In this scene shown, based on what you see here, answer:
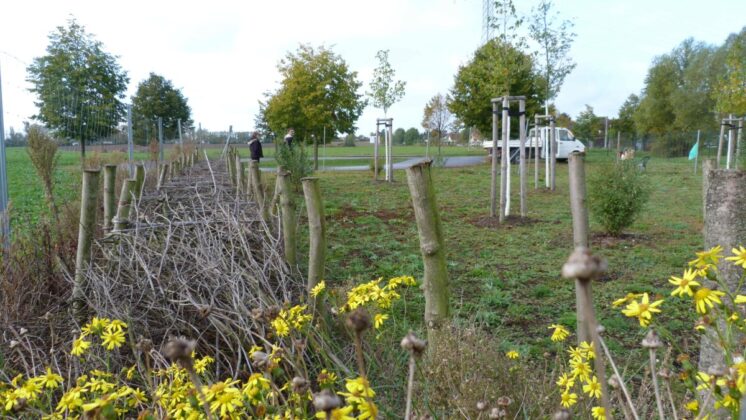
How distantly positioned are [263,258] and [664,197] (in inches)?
425

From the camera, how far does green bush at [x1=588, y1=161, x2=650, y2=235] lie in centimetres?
715

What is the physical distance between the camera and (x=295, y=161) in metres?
13.1

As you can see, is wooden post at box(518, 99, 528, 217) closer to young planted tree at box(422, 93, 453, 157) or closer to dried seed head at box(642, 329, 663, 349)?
dried seed head at box(642, 329, 663, 349)

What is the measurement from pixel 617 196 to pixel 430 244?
5.27 meters

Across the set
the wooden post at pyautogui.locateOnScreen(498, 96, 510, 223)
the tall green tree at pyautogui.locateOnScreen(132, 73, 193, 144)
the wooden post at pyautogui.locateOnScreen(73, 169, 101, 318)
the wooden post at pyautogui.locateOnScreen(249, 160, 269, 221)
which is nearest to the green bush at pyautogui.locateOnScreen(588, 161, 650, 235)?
the wooden post at pyautogui.locateOnScreen(498, 96, 510, 223)

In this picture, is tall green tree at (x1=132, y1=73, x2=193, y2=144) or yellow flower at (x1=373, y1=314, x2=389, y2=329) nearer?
yellow flower at (x1=373, y1=314, x2=389, y2=329)

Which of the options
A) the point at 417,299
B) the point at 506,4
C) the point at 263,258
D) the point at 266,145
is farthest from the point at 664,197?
the point at 266,145

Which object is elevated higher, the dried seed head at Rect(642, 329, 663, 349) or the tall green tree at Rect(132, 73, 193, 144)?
the tall green tree at Rect(132, 73, 193, 144)

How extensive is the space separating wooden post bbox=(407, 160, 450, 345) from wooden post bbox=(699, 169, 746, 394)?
1.10 m

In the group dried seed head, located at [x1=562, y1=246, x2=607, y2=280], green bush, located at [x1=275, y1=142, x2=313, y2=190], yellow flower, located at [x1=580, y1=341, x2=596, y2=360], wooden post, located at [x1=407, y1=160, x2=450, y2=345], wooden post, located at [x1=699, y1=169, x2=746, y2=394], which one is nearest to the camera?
dried seed head, located at [x1=562, y1=246, x2=607, y2=280]

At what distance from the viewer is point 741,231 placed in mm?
2174

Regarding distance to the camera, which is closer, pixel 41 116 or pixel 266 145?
pixel 41 116

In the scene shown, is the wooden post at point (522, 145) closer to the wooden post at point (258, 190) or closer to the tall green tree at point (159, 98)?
the wooden post at point (258, 190)

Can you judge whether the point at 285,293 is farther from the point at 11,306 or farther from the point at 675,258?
the point at 675,258
